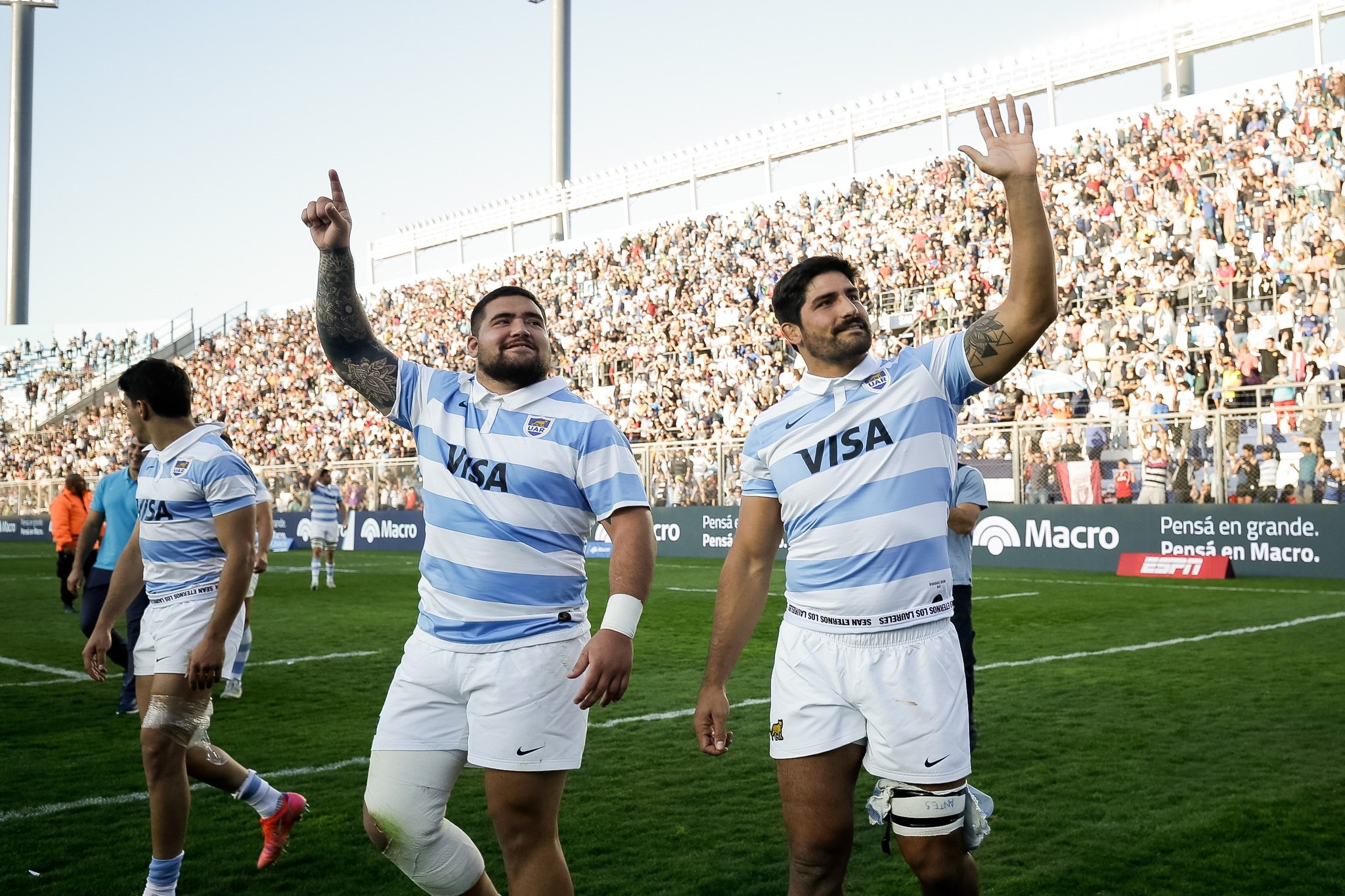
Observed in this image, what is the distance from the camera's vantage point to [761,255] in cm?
3259

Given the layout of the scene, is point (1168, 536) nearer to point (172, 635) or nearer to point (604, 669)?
point (172, 635)

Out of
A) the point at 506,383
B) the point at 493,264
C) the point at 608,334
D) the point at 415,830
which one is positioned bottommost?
the point at 415,830

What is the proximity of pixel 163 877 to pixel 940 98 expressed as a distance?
3222 centimetres

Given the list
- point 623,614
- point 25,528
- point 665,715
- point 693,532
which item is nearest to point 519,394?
point 623,614

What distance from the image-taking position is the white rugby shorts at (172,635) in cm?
506

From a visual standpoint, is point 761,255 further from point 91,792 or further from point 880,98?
point 91,792

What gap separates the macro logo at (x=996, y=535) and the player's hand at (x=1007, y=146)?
1828 cm

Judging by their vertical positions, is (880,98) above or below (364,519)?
above

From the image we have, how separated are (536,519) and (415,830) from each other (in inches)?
39.3

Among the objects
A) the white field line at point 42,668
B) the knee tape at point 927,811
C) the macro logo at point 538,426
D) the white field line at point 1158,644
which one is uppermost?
the macro logo at point 538,426

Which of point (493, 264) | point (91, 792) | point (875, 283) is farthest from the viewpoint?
point (493, 264)

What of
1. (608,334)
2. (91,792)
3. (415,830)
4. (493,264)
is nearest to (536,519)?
(415,830)

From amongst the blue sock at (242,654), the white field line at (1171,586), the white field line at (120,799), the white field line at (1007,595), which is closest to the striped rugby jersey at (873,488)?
the white field line at (120,799)

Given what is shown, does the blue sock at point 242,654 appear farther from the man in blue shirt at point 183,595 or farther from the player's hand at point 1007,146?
the player's hand at point 1007,146
